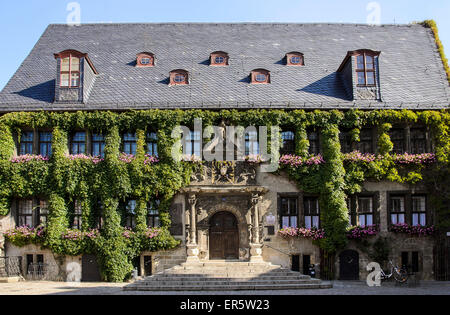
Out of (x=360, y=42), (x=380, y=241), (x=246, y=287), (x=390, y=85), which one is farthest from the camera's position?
(x=360, y=42)

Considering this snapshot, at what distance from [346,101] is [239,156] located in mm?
6162

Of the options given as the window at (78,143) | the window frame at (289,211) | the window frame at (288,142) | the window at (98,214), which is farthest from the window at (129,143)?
the window frame at (289,211)

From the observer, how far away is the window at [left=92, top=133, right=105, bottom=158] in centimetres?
2522

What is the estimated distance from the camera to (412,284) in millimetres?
21734

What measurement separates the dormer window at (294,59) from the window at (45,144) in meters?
13.2

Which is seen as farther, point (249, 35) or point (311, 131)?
point (249, 35)

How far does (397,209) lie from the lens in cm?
2486

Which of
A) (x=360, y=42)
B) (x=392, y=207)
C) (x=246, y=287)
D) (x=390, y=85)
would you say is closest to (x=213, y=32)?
(x=360, y=42)

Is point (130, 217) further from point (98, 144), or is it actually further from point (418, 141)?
point (418, 141)

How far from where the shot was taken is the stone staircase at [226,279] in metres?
20.1

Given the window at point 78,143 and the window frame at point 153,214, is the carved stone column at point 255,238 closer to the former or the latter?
the window frame at point 153,214

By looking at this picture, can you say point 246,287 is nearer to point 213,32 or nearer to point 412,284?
point 412,284

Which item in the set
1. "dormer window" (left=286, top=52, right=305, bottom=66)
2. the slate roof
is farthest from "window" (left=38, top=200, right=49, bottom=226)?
"dormer window" (left=286, top=52, right=305, bottom=66)

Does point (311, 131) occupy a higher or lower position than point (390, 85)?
lower
